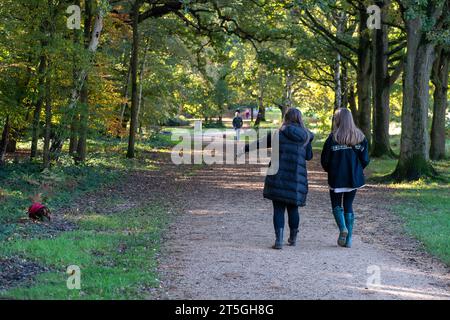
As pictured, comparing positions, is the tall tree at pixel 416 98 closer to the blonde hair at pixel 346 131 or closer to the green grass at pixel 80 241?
the green grass at pixel 80 241

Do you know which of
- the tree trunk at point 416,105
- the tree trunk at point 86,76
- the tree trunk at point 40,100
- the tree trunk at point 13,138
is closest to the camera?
the tree trunk at point 40,100

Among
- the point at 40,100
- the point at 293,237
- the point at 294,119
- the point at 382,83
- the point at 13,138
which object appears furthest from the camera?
the point at 382,83

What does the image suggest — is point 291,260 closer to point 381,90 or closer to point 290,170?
Result: point 290,170

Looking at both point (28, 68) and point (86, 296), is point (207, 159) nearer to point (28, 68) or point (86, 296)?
point (28, 68)

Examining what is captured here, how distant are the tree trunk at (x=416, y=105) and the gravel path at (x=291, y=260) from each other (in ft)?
16.7

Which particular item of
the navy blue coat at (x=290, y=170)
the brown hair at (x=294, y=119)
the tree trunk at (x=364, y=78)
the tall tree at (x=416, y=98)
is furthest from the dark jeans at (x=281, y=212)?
the tree trunk at (x=364, y=78)

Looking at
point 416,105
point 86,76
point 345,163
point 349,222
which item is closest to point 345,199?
point 349,222

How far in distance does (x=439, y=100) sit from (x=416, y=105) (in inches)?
406

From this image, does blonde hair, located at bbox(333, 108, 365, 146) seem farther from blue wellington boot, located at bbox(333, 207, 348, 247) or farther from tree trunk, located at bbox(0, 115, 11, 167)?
tree trunk, located at bbox(0, 115, 11, 167)

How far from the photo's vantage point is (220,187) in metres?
19.5

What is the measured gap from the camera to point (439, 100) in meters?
28.9

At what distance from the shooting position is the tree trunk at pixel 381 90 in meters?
26.1

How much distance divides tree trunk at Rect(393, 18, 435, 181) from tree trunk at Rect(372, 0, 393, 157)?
5.37 metres

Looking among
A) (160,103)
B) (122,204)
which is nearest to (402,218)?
(122,204)
